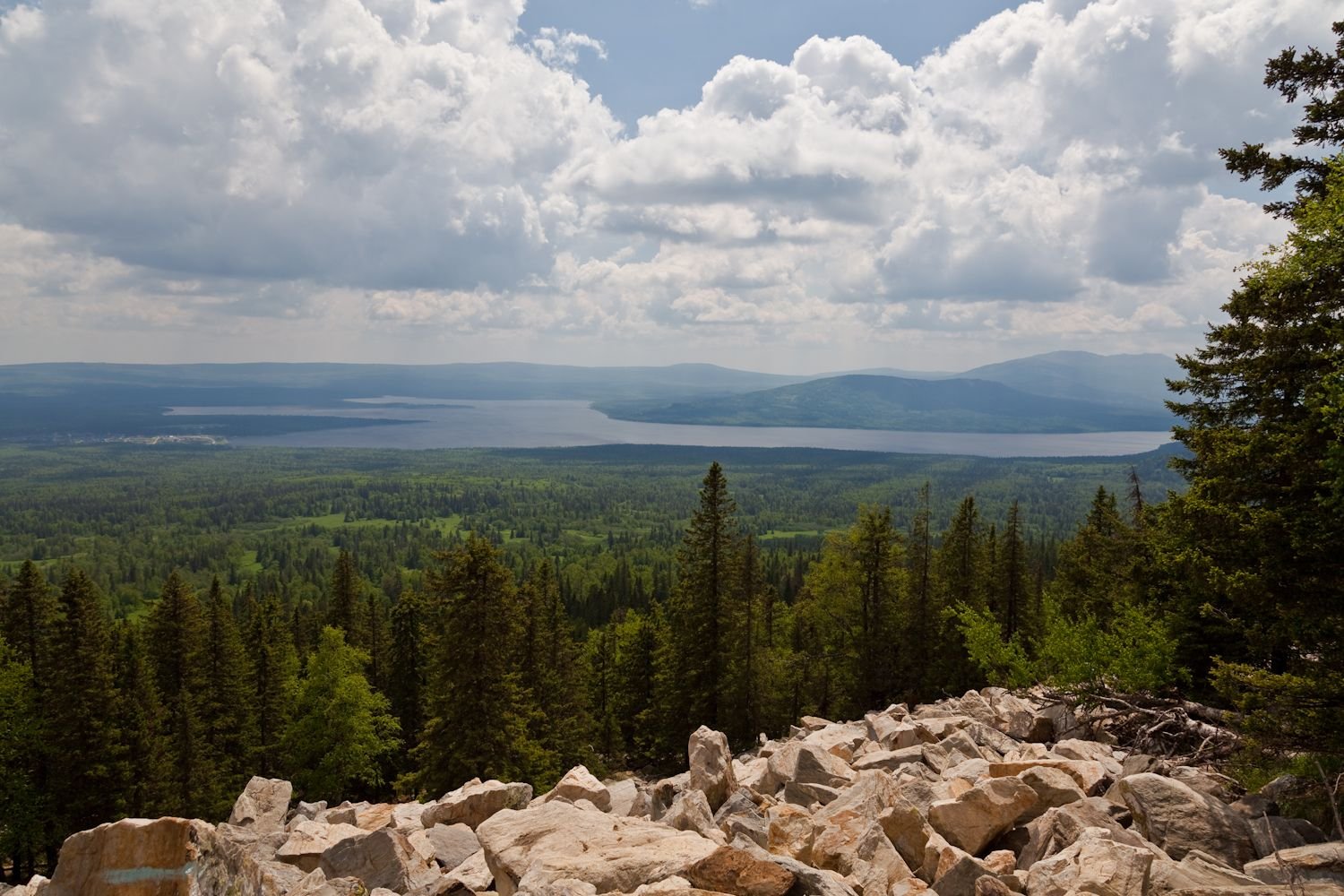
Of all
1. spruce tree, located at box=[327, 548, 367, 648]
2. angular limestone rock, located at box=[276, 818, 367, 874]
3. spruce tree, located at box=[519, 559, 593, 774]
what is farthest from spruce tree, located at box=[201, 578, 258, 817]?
angular limestone rock, located at box=[276, 818, 367, 874]

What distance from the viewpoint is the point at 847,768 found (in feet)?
42.4

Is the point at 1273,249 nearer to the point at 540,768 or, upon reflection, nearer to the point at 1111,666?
the point at 1111,666

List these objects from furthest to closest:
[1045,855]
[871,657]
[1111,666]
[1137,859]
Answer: [871,657], [1111,666], [1045,855], [1137,859]

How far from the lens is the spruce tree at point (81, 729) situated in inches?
1078

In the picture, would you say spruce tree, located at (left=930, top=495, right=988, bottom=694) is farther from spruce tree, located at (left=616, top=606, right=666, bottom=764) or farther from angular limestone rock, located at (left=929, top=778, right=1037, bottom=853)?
angular limestone rock, located at (left=929, top=778, right=1037, bottom=853)

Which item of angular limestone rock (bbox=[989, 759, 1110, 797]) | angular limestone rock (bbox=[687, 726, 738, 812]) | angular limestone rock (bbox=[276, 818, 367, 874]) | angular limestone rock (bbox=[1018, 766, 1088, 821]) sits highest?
angular limestone rock (bbox=[1018, 766, 1088, 821])

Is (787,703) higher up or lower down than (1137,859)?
lower down

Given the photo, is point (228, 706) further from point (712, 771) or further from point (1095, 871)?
point (1095, 871)

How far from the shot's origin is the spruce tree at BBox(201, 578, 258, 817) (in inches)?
1337

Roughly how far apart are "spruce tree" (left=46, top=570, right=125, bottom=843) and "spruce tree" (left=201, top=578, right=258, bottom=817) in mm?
5470

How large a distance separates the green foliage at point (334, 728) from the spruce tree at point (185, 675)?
Answer: 4.02m

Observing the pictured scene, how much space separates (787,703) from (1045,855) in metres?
28.2

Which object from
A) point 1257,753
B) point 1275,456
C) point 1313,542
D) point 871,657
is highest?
point 1275,456

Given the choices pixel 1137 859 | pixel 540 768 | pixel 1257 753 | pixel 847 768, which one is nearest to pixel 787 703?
pixel 540 768
